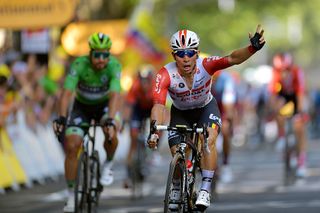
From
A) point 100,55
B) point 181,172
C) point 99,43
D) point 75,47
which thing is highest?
point 75,47

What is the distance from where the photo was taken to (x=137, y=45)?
36.0 meters

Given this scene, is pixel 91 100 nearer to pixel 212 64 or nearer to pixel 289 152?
pixel 212 64

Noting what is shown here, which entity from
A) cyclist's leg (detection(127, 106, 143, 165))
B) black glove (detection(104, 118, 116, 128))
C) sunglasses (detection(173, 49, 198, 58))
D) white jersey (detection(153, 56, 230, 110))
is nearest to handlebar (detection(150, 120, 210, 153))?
white jersey (detection(153, 56, 230, 110))

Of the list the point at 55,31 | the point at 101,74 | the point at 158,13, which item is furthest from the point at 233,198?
the point at 158,13

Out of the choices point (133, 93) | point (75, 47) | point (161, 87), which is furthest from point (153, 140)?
point (75, 47)

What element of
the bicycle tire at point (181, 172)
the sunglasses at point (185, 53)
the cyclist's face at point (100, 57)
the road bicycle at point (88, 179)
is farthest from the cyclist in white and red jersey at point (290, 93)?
the bicycle tire at point (181, 172)

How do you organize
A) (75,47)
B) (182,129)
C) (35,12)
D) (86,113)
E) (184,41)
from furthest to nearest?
(75,47), (35,12), (86,113), (184,41), (182,129)

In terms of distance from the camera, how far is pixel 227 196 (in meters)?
17.1

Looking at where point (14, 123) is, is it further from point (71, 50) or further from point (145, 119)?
point (71, 50)

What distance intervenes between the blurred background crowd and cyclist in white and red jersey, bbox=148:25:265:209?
18.0 ft

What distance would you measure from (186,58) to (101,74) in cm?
256

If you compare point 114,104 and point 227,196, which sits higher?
point 114,104

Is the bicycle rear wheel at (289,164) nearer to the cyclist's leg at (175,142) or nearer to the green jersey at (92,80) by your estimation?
the green jersey at (92,80)

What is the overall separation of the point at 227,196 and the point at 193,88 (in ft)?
17.8
